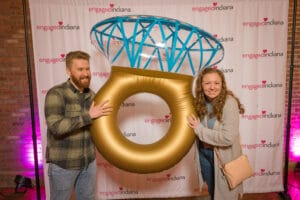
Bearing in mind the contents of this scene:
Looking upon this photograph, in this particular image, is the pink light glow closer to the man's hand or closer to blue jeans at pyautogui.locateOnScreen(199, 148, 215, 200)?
blue jeans at pyautogui.locateOnScreen(199, 148, 215, 200)

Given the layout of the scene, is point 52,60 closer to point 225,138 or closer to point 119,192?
point 119,192

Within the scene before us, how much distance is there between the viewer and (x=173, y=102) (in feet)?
5.35

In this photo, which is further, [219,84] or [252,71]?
[252,71]

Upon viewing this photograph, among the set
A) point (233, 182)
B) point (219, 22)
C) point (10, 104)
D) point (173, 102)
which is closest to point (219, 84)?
point (173, 102)

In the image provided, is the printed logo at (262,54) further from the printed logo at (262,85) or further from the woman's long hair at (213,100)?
the woman's long hair at (213,100)

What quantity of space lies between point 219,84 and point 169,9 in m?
1.14

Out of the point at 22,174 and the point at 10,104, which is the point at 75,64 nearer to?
the point at 10,104

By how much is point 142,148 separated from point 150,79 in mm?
416

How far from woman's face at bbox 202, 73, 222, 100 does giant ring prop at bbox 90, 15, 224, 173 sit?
10cm

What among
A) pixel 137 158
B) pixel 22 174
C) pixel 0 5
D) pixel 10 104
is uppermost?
pixel 0 5

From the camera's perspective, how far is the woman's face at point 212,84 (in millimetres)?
1617

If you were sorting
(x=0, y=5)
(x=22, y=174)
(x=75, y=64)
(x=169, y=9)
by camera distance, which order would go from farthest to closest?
(x=22, y=174)
(x=0, y=5)
(x=169, y=9)
(x=75, y=64)

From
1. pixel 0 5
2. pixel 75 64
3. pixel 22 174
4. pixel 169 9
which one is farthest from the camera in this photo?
pixel 22 174

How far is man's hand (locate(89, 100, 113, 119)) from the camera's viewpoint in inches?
62.5
